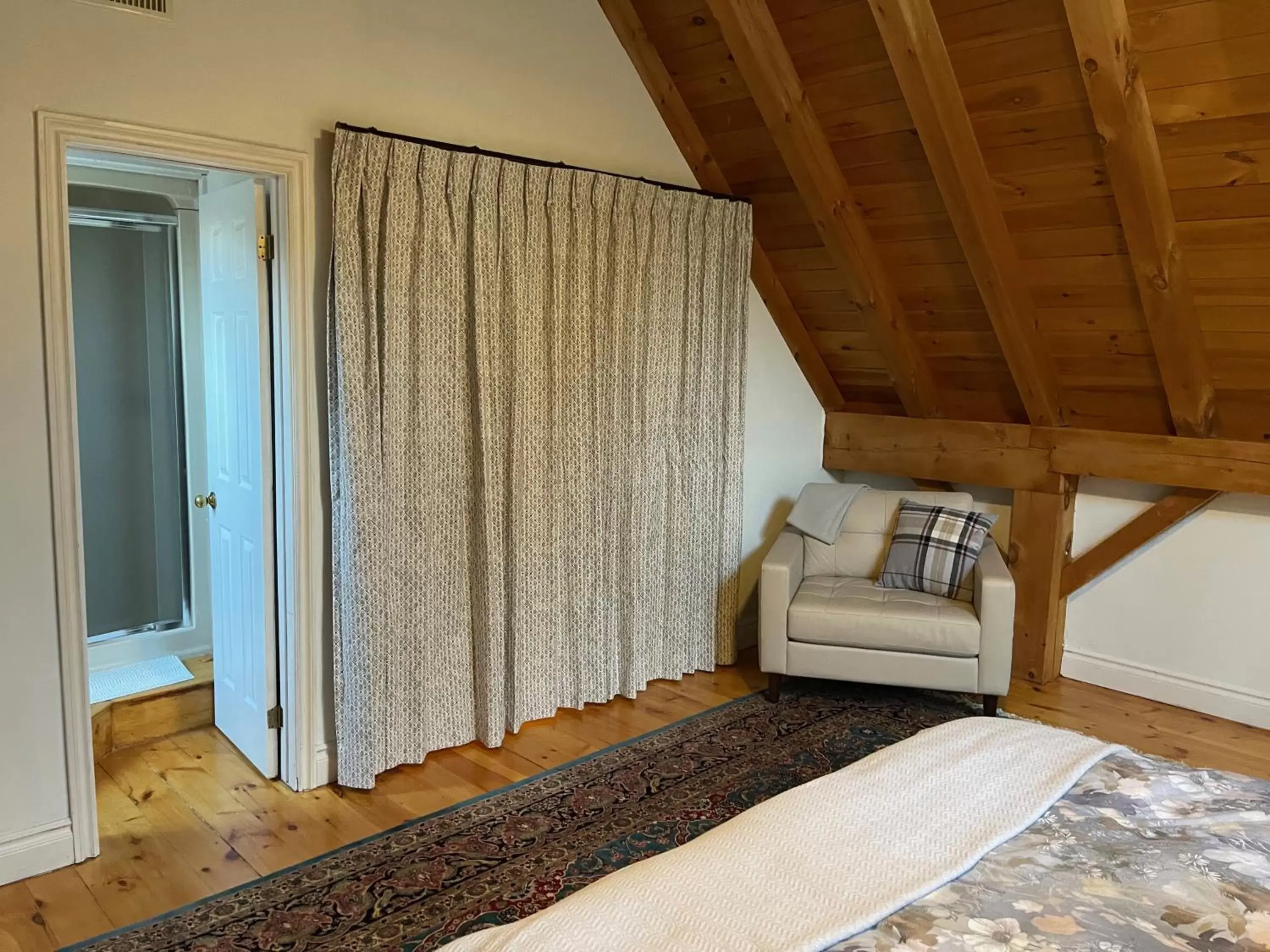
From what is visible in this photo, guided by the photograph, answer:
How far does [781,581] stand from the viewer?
3.73m

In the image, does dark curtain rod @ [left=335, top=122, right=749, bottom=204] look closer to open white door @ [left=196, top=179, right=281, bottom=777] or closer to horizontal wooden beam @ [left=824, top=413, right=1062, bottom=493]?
open white door @ [left=196, top=179, right=281, bottom=777]

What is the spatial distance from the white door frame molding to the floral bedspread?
2.20 meters

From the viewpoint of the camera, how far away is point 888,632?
3.64 metres

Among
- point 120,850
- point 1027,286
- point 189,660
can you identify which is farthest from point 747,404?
point 120,850

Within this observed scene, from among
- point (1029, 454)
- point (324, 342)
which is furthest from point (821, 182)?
point (324, 342)

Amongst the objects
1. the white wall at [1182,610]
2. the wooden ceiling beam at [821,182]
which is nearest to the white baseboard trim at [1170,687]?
the white wall at [1182,610]

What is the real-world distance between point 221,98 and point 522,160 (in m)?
0.96

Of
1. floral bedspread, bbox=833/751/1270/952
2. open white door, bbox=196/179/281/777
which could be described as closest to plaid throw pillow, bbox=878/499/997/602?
floral bedspread, bbox=833/751/1270/952

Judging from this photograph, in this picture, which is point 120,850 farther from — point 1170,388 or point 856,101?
point 1170,388

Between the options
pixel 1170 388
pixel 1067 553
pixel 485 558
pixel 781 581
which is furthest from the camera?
pixel 1067 553

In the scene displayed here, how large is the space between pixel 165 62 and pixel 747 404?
2.69 meters

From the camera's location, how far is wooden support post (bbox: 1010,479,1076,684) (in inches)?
162

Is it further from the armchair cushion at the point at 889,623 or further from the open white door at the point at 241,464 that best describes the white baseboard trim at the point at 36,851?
the armchair cushion at the point at 889,623

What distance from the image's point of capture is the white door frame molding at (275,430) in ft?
7.98
